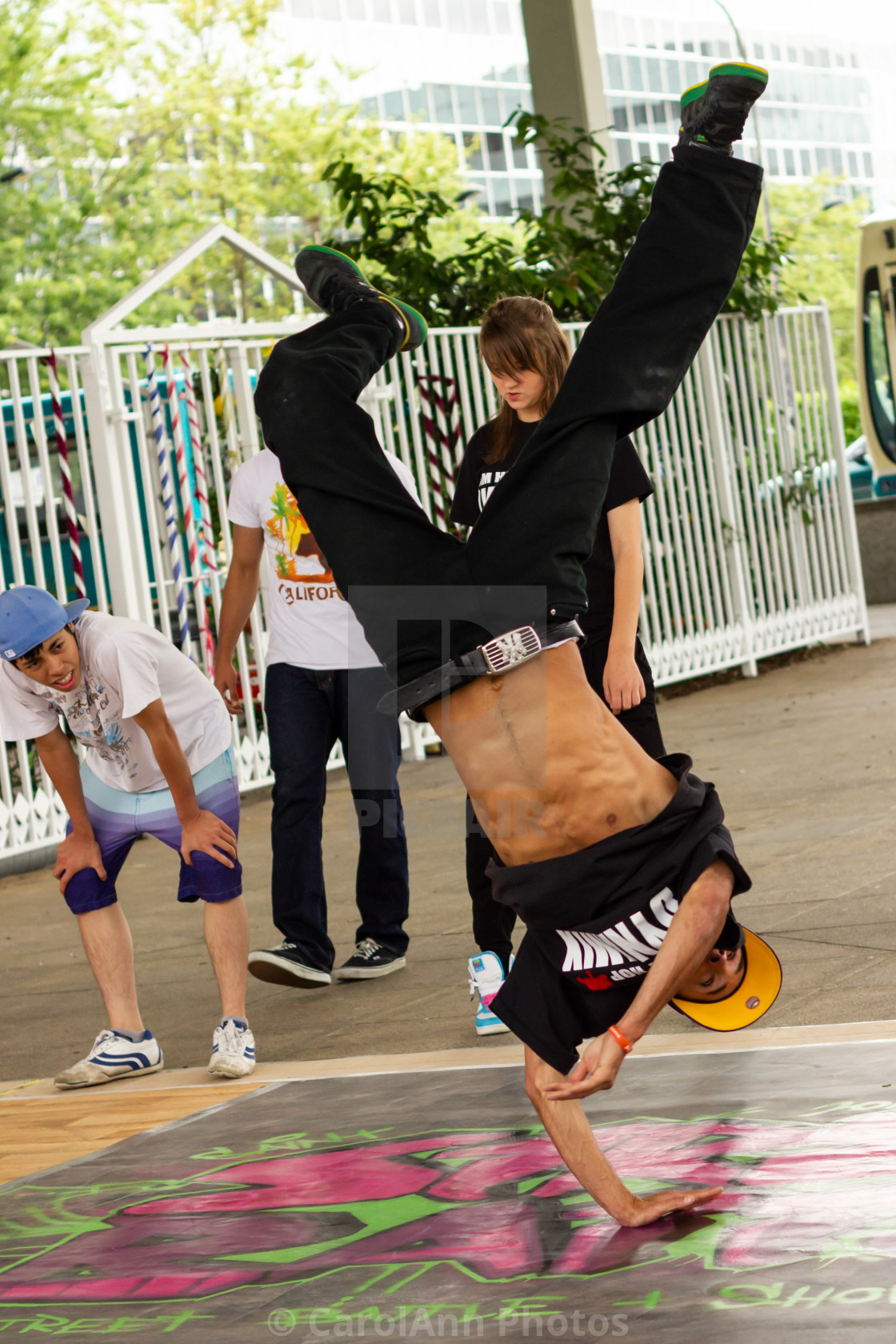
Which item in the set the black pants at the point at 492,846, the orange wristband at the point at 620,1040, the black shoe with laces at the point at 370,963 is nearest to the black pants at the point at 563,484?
the orange wristband at the point at 620,1040

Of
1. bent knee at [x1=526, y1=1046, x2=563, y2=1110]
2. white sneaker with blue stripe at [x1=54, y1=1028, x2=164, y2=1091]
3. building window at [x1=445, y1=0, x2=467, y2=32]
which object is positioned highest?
building window at [x1=445, y1=0, x2=467, y2=32]

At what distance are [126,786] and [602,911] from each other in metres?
2.26

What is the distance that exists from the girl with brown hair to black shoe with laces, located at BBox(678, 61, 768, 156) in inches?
53.9

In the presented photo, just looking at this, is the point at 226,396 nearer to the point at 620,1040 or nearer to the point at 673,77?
the point at 620,1040

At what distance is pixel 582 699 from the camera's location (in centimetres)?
271

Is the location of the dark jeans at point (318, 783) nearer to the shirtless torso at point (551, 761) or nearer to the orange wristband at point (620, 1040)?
the shirtless torso at point (551, 761)

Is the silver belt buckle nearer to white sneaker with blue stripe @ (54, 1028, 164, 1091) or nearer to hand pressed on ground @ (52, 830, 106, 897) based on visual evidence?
hand pressed on ground @ (52, 830, 106, 897)

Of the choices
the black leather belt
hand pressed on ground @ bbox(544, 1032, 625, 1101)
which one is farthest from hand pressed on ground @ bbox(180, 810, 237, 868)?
hand pressed on ground @ bbox(544, 1032, 625, 1101)

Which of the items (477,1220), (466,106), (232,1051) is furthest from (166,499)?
(466,106)

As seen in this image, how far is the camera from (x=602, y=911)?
267cm

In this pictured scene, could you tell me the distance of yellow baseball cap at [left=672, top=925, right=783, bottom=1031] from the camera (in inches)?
111

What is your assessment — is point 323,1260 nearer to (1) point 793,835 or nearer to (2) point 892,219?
(1) point 793,835

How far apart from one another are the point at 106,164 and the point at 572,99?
22.8 m

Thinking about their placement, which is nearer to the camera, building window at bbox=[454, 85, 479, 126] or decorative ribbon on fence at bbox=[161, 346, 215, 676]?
decorative ribbon on fence at bbox=[161, 346, 215, 676]
